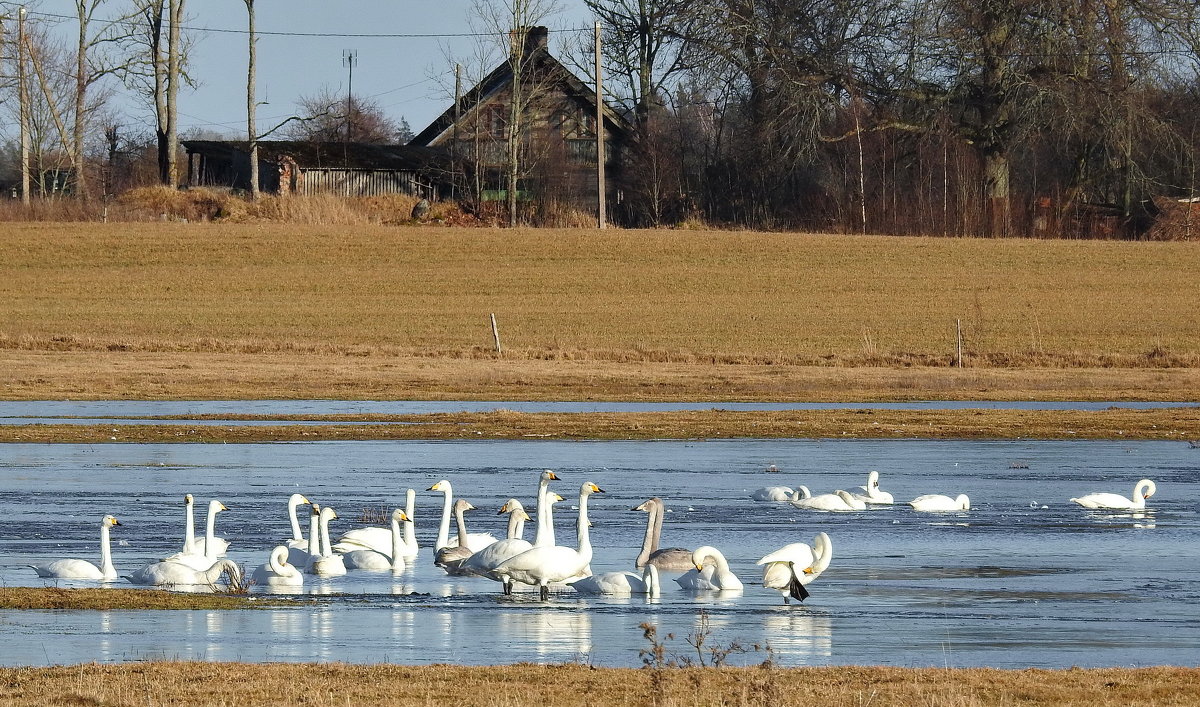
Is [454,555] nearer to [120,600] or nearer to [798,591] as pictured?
[120,600]

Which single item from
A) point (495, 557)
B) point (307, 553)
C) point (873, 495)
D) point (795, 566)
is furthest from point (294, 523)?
point (873, 495)

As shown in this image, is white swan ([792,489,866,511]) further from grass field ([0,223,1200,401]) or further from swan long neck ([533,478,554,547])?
grass field ([0,223,1200,401])

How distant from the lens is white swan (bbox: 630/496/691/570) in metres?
12.4

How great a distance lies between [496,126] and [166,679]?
62937 mm

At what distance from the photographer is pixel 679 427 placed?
24141 millimetres

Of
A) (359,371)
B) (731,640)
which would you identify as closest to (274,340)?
(359,371)

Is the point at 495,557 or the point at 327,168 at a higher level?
the point at 327,168

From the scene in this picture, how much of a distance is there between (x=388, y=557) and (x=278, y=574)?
1560 millimetres

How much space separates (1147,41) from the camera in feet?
184

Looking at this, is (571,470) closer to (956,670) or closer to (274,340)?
(956,670)

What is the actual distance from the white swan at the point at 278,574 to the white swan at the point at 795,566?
339cm

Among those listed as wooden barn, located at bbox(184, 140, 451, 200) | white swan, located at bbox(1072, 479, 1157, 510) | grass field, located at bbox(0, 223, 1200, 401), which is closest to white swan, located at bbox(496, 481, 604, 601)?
white swan, located at bbox(1072, 479, 1157, 510)

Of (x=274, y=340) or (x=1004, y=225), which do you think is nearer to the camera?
(x=274, y=340)

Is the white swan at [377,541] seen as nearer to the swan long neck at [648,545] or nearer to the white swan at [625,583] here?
the swan long neck at [648,545]
